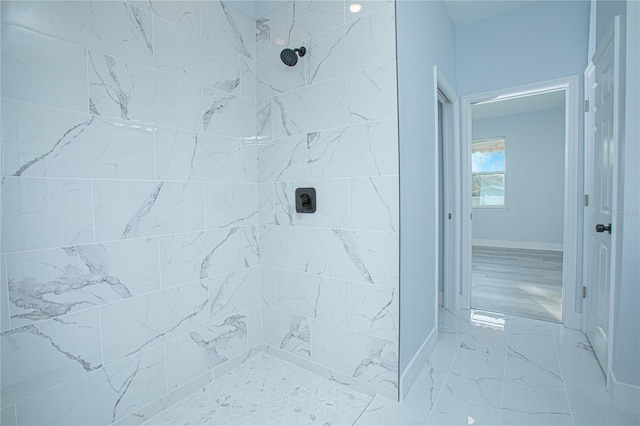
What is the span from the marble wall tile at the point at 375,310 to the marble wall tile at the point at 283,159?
2.73 ft

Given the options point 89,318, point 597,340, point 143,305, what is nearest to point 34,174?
point 89,318

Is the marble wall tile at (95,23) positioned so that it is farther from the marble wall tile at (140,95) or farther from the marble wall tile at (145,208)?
the marble wall tile at (145,208)

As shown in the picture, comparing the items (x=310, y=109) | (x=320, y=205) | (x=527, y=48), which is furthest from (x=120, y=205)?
(x=527, y=48)

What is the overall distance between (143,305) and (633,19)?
296 centimetres

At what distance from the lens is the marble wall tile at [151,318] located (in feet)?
4.81

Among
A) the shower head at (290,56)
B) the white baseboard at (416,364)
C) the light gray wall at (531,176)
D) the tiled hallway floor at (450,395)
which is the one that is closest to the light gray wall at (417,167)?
the white baseboard at (416,364)

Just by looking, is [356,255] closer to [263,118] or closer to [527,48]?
[263,118]

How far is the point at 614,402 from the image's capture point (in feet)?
5.31

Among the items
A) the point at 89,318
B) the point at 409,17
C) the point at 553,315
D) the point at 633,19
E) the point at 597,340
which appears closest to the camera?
the point at 89,318

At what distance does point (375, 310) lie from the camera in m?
1.74

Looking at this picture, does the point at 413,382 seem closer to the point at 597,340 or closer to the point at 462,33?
the point at 597,340

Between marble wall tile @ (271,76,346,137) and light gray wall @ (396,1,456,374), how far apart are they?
1.22 feet

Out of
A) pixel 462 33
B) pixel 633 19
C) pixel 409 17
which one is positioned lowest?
pixel 633 19

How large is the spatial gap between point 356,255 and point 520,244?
19.4 feet
